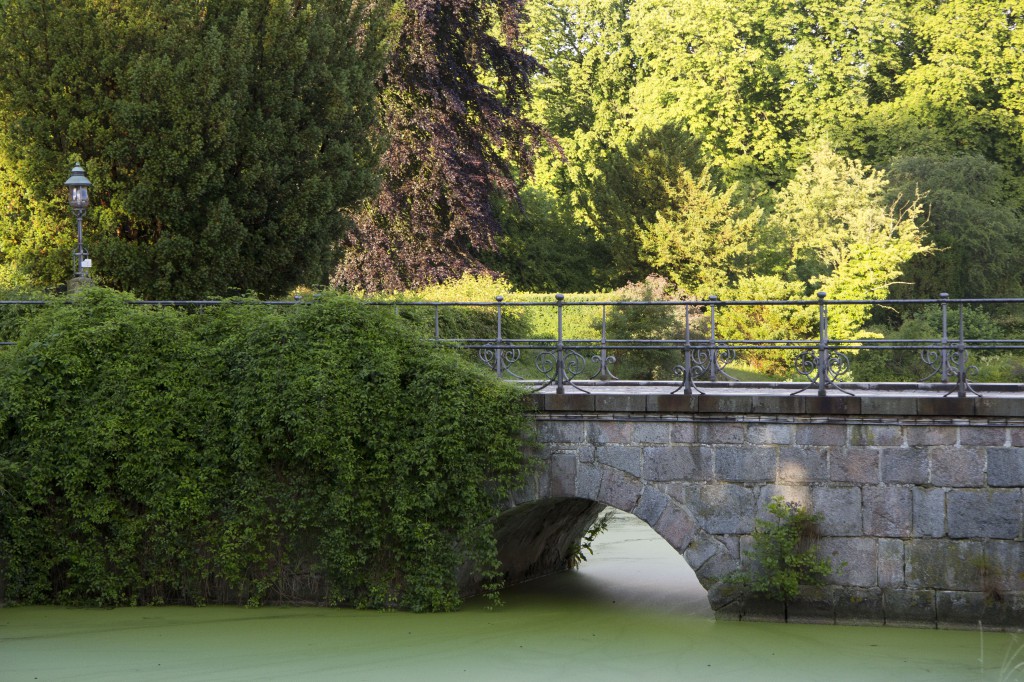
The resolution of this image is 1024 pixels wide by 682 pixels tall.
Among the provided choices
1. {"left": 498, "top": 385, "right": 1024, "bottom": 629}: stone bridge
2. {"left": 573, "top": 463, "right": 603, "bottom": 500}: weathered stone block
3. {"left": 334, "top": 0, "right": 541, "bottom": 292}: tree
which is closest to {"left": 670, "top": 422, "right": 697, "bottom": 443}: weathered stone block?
{"left": 498, "top": 385, "right": 1024, "bottom": 629}: stone bridge

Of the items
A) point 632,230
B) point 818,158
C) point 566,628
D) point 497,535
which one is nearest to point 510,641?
point 566,628

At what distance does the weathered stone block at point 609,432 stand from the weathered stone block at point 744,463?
2.48ft

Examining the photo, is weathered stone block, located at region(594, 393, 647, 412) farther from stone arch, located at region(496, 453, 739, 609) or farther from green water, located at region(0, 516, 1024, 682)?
green water, located at region(0, 516, 1024, 682)

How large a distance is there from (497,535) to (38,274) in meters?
7.53

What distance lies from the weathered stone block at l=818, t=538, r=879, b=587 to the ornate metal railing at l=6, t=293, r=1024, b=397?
4.44 feet

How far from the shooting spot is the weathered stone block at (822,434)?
35.0ft

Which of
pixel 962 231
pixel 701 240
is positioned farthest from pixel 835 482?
pixel 962 231

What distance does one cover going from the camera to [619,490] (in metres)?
11.0

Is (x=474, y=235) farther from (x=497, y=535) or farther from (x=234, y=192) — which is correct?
(x=497, y=535)

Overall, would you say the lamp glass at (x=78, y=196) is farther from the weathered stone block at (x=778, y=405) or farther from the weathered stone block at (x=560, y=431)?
the weathered stone block at (x=778, y=405)

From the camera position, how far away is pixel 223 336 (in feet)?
38.5

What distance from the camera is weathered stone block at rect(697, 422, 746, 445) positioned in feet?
35.7

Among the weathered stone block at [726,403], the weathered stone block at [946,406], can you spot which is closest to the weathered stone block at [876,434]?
the weathered stone block at [946,406]

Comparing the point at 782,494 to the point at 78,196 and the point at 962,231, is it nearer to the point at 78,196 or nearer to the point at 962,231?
the point at 78,196
